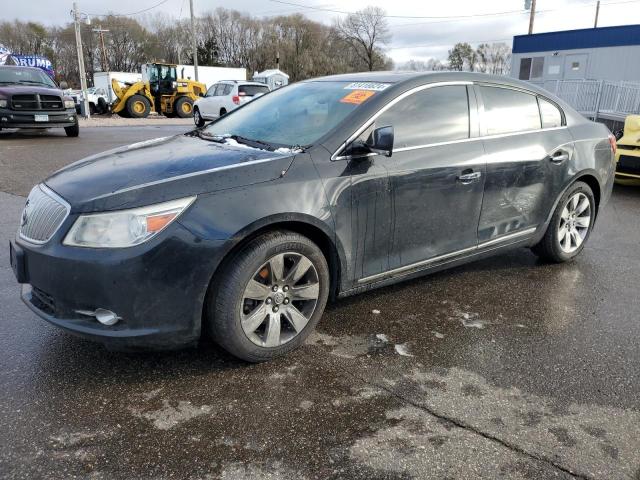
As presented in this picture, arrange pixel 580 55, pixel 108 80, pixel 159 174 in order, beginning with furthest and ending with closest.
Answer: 1. pixel 108 80
2. pixel 580 55
3. pixel 159 174

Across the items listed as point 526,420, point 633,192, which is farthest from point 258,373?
point 633,192

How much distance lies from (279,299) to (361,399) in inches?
27.6

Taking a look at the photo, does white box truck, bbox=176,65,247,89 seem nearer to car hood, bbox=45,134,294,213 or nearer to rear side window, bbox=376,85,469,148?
rear side window, bbox=376,85,469,148

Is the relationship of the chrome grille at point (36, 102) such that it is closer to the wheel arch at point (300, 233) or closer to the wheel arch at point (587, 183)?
the wheel arch at point (300, 233)

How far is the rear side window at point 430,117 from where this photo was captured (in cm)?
343

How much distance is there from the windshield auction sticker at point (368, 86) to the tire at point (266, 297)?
122 cm

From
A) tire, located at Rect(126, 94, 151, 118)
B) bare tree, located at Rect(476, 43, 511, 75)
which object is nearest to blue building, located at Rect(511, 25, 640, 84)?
tire, located at Rect(126, 94, 151, 118)

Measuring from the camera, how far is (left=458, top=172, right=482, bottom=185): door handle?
3.64 m

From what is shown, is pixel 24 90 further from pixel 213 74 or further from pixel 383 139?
pixel 213 74

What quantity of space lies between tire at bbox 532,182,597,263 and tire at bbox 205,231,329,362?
244cm

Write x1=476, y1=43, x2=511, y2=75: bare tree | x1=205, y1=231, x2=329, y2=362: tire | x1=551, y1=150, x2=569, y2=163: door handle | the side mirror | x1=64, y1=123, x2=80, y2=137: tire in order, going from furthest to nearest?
x1=476, y1=43, x2=511, y2=75: bare tree → x1=64, y1=123, x2=80, y2=137: tire → x1=551, y1=150, x2=569, y2=163: door handle → the side mirror → x1=205, y1=231, x2=329, y2=362: tire

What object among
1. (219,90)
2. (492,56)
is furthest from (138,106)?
(492,56)

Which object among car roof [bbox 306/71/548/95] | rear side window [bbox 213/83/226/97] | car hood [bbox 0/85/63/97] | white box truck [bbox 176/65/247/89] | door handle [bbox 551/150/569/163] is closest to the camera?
car roof [bbox 306/71/548/95]

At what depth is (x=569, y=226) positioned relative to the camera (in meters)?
4.73
